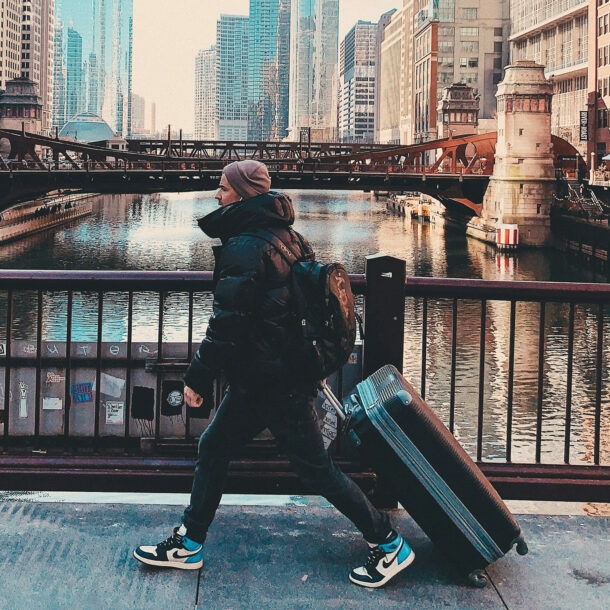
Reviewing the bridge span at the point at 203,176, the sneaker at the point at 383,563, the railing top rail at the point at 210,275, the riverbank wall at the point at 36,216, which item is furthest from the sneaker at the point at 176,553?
the riverbank wall at the point at 36,216

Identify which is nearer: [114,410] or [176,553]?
[176,553]

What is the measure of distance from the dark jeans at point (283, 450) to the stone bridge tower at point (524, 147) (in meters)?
58.7

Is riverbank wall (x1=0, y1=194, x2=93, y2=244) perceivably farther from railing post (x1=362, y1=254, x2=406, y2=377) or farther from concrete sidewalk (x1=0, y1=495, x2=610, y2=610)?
railing post (x1=362, y1=254, x2=406, y2=377)

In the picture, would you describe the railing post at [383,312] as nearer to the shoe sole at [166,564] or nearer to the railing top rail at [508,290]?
the railing top rail at [508,290]

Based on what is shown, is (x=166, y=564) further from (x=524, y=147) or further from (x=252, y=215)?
(x=524, y=147)

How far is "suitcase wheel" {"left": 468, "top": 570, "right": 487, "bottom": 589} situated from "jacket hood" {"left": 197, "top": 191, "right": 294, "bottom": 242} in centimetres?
179

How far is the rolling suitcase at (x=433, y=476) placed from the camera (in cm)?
444

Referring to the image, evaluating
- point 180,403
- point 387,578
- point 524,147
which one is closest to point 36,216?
point 524,147

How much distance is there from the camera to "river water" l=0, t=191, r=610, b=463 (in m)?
21.2

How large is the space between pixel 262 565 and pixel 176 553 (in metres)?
0.41

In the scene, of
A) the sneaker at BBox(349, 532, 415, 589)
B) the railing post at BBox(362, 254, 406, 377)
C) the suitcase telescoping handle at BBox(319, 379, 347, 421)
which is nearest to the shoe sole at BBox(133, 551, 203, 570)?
the sneaker at BBox(349, 532, 415, 589)

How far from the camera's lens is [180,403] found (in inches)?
230

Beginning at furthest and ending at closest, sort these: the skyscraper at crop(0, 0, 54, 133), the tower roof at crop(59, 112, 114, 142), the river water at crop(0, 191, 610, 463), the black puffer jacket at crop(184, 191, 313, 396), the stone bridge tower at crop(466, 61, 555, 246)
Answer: the skyscraper at crop(0, 0, 54, 133), the tower roof at crop(59, 112, 114, 142), the stone bridge tower at crop(466, 61, 555, 246), the river water at crop(0, 191, 610, 463), the black puffer jacket at crop(184, 191, 313, 396)

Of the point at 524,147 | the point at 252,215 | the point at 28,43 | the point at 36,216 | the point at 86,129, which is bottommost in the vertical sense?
the point at 252,215
